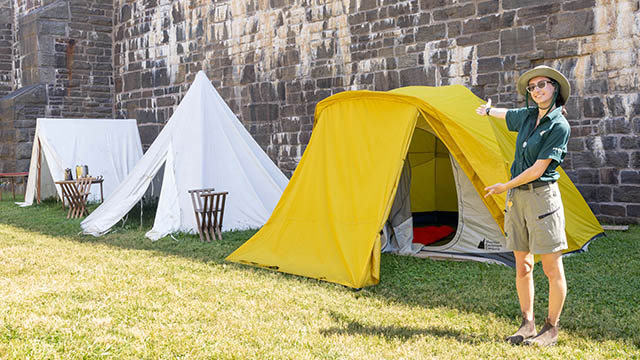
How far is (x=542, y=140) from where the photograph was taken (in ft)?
10.1

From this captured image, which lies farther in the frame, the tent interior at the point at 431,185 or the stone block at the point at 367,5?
the stone block at the point at 367,5

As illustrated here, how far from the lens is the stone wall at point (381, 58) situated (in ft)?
23.1

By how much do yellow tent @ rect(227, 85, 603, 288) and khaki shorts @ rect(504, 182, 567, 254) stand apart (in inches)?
58.1

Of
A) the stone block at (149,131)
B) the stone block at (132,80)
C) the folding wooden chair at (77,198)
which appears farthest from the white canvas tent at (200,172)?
the stone block at (132,80)

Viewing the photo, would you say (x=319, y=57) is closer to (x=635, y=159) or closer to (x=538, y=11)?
(x=538, y=11)

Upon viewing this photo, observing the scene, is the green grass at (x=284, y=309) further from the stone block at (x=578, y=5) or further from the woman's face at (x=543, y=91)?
the stone block at (x=578, y=5)

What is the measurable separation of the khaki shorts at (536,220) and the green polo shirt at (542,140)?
0.32ft

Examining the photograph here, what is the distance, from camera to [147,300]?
4.05 m

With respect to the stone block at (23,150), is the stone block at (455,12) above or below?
above

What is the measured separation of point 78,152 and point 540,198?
9355 mm

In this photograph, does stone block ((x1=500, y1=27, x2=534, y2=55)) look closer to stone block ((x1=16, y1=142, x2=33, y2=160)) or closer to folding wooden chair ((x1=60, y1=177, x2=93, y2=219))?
folding wooden chair ((x1=60, y1=177, x2=93, y2=219))

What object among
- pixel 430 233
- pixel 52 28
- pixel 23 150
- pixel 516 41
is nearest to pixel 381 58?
pixel 516 41

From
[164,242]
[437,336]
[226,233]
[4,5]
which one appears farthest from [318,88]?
[4,5]

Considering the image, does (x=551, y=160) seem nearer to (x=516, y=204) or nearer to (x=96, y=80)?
(x=516, y=204)
